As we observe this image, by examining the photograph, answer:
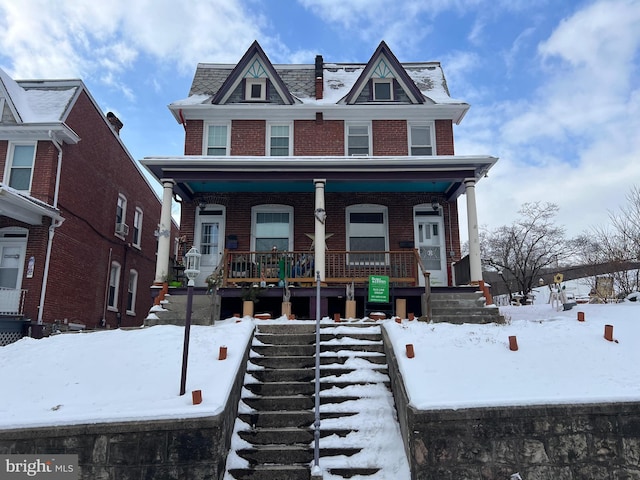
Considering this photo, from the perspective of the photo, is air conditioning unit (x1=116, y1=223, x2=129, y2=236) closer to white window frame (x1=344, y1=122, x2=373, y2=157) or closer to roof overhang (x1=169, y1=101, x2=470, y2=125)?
roof overhang (x1=169, y1=101, x2=470, y2=125)

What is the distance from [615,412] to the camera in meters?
5.25

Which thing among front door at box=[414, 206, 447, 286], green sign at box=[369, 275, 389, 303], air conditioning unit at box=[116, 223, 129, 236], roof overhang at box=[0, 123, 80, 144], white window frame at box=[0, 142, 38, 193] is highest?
roof overhang at box=[0, 123, 80, 144]

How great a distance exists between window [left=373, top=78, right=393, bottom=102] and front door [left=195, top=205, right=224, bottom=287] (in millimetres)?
5973

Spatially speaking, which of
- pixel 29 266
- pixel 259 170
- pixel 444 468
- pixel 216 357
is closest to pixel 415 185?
pixel 259 170

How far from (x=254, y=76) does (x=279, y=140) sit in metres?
2.24

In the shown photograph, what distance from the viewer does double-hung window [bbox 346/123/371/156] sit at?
14.5 meters

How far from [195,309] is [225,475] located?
16.9 feet

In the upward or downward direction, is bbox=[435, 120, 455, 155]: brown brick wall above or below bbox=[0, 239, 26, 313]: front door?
above

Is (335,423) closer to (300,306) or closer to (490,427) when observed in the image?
(490,427)

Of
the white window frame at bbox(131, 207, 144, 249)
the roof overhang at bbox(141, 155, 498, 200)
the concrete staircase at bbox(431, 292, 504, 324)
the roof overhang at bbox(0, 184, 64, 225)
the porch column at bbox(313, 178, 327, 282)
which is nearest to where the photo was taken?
the concrete staircase at bbox(431, 292, 504, 324)

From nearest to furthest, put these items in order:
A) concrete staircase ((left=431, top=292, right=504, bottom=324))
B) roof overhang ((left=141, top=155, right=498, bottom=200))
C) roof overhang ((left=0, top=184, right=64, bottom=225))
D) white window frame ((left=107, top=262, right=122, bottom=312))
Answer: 1. concrete staircase ((left=431, top=292, right=504, bottom=324))
2. roof overhang ((left=0, top=184, right=64, bottom=225))
3. roof overhang ((left=141, top=155, right=498, bottom=200))
4. white window frame ((left=107, top=262, right=122, bottom=312))

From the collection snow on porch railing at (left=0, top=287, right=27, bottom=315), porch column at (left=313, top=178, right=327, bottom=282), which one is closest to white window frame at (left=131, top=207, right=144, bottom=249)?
snow on porch railing at (left=0, top=287, right=27, bottom=315)

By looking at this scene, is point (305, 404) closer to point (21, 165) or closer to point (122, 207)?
point (21, 165)

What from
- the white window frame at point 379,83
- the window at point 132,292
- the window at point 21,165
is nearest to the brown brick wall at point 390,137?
the white window frame at point 379,83
